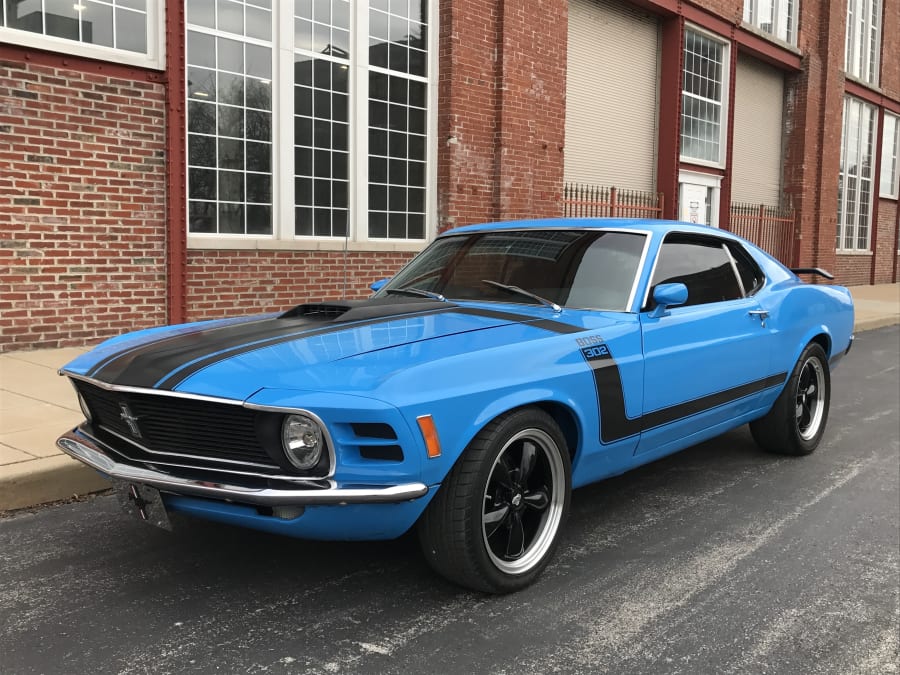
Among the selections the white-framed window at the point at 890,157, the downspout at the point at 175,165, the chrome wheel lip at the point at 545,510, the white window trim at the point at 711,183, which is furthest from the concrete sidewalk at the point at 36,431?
the white-framed window at the point at 890,157

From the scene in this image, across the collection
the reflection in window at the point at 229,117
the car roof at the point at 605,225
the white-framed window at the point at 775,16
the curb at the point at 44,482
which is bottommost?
the curb at the point at 44,482

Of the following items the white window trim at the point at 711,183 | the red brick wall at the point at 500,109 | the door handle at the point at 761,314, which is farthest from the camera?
the white window trim at the point at 711,183

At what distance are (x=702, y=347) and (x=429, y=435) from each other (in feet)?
6.71

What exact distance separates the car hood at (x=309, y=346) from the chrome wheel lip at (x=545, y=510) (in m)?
0.40

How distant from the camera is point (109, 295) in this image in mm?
8570

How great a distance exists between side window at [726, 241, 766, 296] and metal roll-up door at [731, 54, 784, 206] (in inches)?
571

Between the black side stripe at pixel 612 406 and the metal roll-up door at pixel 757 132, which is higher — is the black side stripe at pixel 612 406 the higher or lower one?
the lower one

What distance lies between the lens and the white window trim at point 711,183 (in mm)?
17406

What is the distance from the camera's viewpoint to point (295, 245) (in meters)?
10.1

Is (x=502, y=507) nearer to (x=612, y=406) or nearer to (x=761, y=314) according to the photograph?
(x=612, y=406)

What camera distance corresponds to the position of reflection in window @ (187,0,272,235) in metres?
9.14

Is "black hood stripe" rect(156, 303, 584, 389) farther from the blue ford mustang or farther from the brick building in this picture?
the brick building

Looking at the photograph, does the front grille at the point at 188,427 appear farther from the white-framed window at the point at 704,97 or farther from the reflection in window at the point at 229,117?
the white-framed window at the point at 704,97

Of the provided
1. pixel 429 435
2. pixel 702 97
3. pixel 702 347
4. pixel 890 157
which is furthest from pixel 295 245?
pixel 890 157
